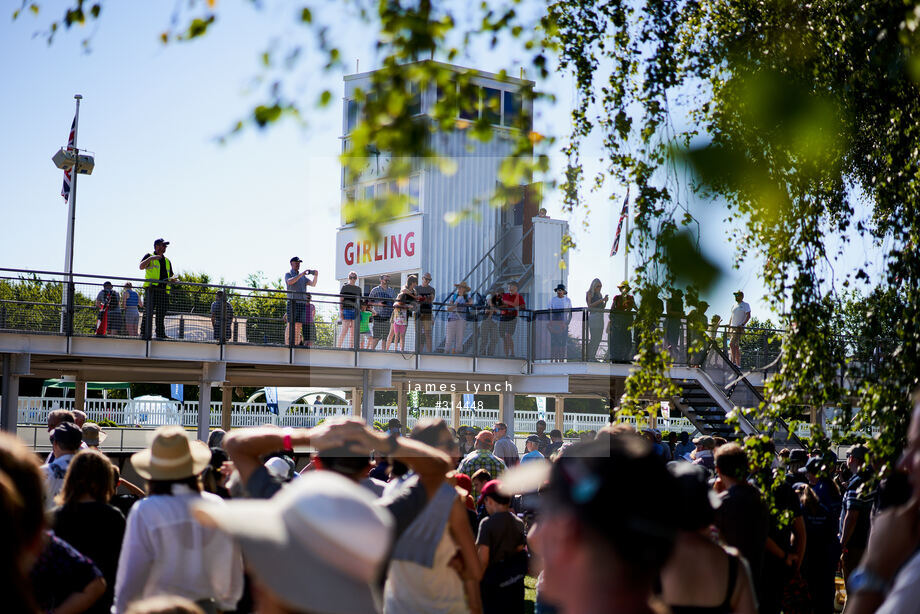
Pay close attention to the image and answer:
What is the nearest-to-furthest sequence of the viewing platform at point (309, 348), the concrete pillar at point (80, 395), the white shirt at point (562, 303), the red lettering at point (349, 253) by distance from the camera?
the viewing platform at point (309, 348) < the white shirt at point (562, 303) < the concrete pillar at point (80, 395) < the red lettering at point (349, 253)

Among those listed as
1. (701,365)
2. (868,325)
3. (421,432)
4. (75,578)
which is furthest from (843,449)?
(75,578)

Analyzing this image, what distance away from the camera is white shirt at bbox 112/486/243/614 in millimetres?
4266

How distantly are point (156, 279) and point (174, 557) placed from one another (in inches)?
605

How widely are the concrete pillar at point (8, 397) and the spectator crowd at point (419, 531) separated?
1068 centimetres

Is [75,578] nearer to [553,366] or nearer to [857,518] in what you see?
[857,518]

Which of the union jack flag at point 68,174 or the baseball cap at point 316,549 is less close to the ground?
the union jack flag at point 68,174

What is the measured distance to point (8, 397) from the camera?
19.2 meters

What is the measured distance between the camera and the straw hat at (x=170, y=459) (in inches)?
181

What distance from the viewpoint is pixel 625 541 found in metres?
1.94

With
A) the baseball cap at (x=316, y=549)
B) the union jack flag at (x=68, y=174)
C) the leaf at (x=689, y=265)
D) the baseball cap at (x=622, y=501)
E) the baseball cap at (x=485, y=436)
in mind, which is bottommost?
the baseball cap at (x=485, y=436)

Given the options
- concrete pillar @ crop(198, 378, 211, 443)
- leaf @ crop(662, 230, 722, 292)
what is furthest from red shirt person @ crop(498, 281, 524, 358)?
leaf @ crop(662, 230, 722, 292)

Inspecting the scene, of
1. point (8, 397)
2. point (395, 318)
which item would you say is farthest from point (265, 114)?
point (395, 318)

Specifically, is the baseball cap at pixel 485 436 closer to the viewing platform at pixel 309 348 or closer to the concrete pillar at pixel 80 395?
the viewing platform at pixel 309 348

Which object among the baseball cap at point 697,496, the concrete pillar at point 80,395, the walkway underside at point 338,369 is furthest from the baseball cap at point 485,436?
the concrete pillar at point 80,395
